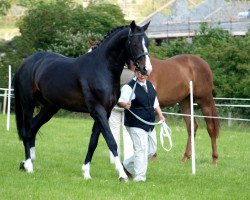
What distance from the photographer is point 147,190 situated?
9031 millimetres

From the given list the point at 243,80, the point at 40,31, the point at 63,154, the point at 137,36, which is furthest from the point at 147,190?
the point at 40,31

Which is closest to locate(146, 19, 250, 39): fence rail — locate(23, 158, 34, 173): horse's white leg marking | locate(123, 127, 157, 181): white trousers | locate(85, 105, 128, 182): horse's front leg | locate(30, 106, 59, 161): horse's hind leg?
locate(30, 106, 59, 161): horse's hind leg

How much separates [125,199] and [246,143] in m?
10.1

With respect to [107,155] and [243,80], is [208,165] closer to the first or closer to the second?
[107,155]

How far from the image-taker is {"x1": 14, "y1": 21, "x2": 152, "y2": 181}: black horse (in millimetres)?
9750

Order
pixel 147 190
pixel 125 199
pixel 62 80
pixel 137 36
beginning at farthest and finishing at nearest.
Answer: pixel 62 80
pixel 137 36
pixel 147 190
pixel 125 199

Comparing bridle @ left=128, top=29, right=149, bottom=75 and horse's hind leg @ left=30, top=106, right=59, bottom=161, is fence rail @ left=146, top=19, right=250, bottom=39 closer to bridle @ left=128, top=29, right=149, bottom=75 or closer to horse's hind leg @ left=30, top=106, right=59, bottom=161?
horse's hind leg @ left=30, top=106, right=59, bottom=161

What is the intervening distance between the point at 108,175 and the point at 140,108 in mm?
1391

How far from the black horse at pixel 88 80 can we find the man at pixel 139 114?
0.80 ft

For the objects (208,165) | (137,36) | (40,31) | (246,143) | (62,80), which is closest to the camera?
(137,36)

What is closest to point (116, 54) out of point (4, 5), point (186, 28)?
point (4, 5)

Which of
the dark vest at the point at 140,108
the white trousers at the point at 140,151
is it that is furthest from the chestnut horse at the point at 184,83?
the white trousers at the point at 140,151

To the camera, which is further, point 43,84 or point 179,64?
point 179,64

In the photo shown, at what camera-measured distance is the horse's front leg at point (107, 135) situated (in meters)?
9.70
